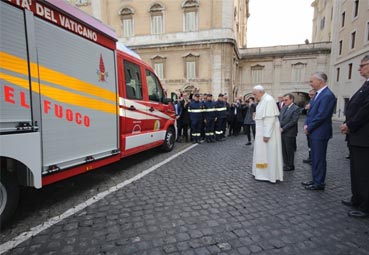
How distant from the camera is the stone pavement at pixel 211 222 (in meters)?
2.59

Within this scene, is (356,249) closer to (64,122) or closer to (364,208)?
(364,208)

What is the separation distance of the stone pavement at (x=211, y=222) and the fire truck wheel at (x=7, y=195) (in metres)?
0.51

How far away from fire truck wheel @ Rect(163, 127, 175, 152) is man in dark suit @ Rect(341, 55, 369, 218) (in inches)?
200

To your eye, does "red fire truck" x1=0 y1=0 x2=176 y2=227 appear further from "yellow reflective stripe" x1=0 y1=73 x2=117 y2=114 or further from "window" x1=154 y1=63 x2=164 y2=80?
"window" x1=154 y1=63 x2=164 y2=80

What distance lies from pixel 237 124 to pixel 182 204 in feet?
30.1

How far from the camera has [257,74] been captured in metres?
33.6

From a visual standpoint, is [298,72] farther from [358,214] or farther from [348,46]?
[358,214]

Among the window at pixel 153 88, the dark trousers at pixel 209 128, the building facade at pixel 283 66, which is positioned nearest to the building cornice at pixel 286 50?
the building facade at pixel 283 66

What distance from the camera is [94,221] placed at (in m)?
3.15

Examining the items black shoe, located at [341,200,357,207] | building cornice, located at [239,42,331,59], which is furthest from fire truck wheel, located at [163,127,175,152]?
building cornice, located at [239,42,331,59]

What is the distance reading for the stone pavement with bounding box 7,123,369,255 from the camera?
259 cm

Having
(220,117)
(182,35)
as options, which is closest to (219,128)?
(220,117)

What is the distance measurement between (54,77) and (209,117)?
711cm

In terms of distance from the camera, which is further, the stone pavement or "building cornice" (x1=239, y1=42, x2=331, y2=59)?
"building cornice" (x1=239, y1=42, x2=331, y2=59)
